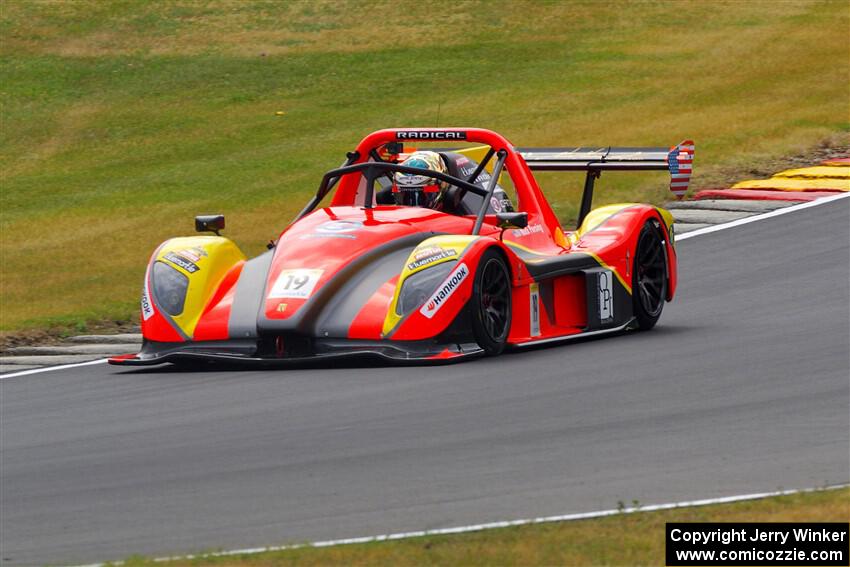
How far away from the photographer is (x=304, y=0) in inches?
1368

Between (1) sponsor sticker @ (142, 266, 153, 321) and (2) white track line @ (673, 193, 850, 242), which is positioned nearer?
(1) sponsor sticker @ (142, 266, 153, 321)

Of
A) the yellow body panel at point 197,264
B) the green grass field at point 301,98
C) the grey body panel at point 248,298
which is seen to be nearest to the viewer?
the grey body panel at point 248,298

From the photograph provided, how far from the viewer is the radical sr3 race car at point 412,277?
10625mm

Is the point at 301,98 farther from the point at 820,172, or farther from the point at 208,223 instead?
the point at 208,223

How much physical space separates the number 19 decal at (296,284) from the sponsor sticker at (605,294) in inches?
90.3

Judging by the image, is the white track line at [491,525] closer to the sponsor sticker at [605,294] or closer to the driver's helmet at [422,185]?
the sponsor sticker at [605,294]

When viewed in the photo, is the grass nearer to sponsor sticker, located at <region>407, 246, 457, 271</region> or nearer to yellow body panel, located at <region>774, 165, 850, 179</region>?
sponsor sticker, located at <region>407, 246, 457, 271</region>

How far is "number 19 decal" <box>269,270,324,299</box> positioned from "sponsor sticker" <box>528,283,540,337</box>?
1.53 meters

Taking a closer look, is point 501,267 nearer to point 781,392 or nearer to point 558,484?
point 781,392

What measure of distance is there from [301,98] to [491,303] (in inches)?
697

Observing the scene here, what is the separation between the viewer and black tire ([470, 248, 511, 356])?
10.7 metres

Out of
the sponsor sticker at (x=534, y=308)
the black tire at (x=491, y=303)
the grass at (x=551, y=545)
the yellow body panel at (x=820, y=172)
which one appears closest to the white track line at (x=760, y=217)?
the yellow body panel at (x=820, y=172)

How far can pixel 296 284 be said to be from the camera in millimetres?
10805

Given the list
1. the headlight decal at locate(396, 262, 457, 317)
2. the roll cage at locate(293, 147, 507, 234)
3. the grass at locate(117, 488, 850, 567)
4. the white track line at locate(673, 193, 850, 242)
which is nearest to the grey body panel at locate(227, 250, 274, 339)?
the roll cage at locate(293, 147, 507, 234)
